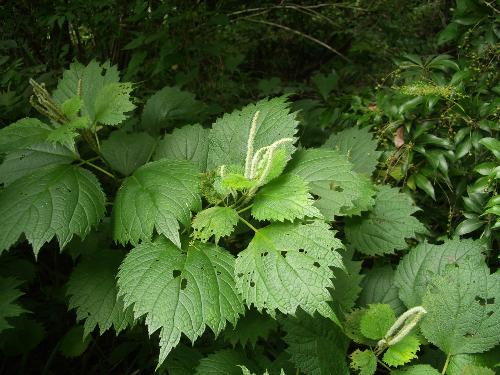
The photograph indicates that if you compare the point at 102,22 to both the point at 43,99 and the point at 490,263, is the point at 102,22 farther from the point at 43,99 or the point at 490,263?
the point at 490,263

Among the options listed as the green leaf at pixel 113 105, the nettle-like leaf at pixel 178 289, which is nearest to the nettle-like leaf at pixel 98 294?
the nettle-like leaf at pixel 178 289

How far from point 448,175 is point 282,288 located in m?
1.22

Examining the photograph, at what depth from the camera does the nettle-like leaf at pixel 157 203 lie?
1.32 m

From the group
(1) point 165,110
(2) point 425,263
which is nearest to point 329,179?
(2) point 425,263

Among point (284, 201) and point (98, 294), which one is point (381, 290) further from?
point (98, 294)

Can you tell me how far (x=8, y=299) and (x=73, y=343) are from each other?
0.43 metres

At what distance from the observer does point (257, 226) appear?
1654mm

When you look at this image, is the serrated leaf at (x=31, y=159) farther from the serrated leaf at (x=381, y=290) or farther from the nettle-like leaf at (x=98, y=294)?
the serrated leaf at (x=381, y=290)

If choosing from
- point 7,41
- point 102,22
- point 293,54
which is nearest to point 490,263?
point 102,22

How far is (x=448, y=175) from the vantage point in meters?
2.04

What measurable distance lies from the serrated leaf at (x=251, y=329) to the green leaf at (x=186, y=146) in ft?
2.06

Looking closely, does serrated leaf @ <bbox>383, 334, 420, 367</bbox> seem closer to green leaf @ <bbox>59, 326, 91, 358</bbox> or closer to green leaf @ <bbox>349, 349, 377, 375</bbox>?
green leaf @ <bbox>349, 349, 377, 375</bbox>

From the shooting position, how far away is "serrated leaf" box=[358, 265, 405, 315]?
1.83 m

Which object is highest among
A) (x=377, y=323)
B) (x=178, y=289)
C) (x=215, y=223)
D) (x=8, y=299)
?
(x=215, y=223)
